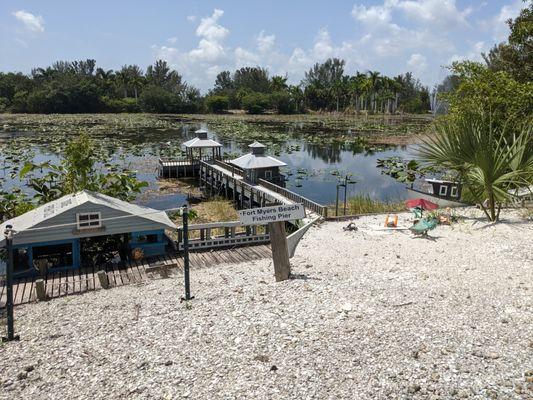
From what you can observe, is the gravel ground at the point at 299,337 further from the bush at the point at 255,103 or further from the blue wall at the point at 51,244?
the bush at the point at 255,103

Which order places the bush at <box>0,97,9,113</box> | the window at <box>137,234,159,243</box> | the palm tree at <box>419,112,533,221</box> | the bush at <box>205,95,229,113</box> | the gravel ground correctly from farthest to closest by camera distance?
the bush at <box>205,95,229,113</box>
the bush at <box>0,97,9,113</box>
the window at <box>137,234,159,243</box>
the palm tree at <box>419,112,533,221</box>
the gravel ground

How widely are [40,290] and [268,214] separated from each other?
6.37 metres

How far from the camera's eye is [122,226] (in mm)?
14719

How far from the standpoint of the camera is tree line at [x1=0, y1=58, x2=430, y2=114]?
114875mm

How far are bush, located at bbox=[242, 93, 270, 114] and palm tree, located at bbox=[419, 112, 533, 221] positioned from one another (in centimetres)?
11479

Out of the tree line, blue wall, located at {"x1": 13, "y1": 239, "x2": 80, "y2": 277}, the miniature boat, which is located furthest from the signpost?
the tree line

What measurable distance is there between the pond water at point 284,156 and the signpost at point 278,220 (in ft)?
68.6

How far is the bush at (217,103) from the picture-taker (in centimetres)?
12979

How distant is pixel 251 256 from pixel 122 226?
14.0 ft

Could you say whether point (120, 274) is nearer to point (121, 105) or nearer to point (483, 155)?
point (483, 155)

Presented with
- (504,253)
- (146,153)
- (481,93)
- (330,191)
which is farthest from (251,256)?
(146,153)

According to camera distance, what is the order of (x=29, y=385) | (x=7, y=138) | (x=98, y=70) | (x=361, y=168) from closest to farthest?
(x=29, y=385), (x=361, y=168), (x=7, y=138), (x=98, y=70)

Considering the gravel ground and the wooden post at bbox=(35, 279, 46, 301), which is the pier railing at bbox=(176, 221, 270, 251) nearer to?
the gravel ground

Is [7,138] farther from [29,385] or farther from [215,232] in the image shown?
[29,385]
